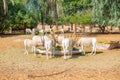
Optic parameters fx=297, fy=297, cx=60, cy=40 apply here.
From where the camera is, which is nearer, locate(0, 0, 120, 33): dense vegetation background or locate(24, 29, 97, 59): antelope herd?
locate(24, 29, 97, 59): antelope herd

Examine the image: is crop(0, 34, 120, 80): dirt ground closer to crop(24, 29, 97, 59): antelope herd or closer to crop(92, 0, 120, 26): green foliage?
crop(24, 29, 97, 59): antelope herd

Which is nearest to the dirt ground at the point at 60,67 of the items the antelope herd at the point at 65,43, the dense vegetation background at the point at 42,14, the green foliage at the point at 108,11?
the antelope herd at the point at 65,43

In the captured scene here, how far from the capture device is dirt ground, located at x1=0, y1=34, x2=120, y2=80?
1285 cm

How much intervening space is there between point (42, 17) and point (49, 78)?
40.7 m

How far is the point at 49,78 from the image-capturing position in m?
12.6

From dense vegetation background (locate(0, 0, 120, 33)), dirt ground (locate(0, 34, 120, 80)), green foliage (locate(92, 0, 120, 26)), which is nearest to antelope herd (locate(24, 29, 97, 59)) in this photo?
dirt ground (locate(0, 34, 120, 80))

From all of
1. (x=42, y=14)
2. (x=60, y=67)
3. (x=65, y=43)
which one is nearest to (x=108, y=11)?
(x=65, y=43)

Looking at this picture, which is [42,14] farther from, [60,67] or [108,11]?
[60,67]

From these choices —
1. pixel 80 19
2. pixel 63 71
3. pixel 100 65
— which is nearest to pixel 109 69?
pixel 100 65

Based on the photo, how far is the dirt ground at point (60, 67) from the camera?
12852 mm

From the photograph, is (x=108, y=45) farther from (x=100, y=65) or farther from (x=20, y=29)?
(x=20, y=29)

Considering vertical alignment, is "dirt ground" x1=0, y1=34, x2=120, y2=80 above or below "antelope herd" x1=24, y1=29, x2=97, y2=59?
below

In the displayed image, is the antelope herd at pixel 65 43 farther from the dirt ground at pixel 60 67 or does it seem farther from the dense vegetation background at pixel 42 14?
the dense vegetation background at pixel 42 14

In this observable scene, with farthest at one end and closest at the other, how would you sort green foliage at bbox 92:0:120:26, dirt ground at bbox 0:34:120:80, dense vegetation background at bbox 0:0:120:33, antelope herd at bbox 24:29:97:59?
1. dense vegetation background at bbox 0:0:120:33
2. green foliage at bbox 92:0:120:26
3. antelope herd at bbox 24:29:97:59
4. dirt ground at bbox 0:34:120:80
